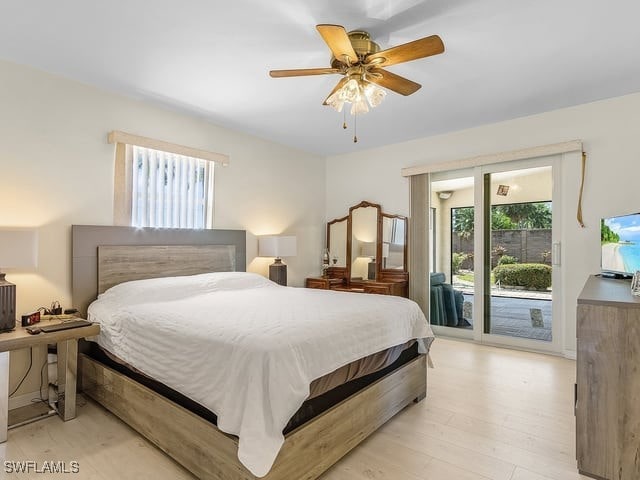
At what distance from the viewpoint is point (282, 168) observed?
192 inches

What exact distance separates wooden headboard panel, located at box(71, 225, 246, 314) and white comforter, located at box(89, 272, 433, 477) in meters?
0.22

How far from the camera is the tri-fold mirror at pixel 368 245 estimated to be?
4836 mm

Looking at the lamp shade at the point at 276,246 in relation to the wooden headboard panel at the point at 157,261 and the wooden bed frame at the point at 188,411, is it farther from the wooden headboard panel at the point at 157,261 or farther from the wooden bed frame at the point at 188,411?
the wooden bed frame at the point at 188,411

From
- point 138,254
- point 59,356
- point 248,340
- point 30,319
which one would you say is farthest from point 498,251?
point 30,319

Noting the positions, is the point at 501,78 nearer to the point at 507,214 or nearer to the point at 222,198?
the point at 507,214

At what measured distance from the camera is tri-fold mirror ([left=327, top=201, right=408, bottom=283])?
4836 millimetres

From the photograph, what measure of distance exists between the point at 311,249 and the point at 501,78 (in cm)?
327

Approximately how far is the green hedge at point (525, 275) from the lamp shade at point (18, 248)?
175 inches

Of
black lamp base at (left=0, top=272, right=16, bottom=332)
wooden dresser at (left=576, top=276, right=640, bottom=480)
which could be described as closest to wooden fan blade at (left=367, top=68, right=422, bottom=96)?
wooden dresser at (left=576, top=276, right=640, bottom=480)

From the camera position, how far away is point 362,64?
224 cm

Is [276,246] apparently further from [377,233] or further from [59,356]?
[59,356]

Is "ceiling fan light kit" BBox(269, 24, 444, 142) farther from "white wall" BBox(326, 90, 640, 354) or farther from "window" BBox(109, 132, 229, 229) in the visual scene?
"window" BBox(109, 132, 229, 229)

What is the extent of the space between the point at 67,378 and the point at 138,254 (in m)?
1.16

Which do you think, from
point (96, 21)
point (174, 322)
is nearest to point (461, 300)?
→ point (174, 322)
